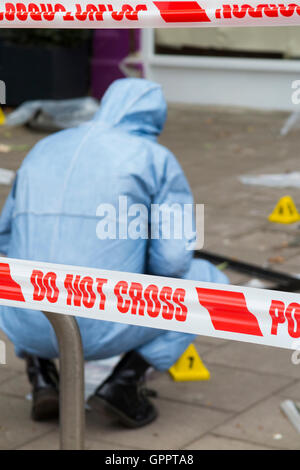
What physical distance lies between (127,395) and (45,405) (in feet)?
0.97

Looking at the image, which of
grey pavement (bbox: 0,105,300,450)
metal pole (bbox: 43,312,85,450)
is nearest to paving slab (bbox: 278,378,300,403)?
grey pavement (bbox: 0,105,300,450)

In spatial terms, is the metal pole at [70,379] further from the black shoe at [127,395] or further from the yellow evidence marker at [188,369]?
the yellow evidence marker at [188,369]

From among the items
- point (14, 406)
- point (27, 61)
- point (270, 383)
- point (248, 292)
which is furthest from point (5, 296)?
point (27, 61)

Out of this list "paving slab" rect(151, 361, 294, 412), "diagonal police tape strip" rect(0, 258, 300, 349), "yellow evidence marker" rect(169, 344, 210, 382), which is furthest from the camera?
"yellow evidence marker" rect(169, 344, 210, 382)

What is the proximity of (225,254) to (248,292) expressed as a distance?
12.2ft

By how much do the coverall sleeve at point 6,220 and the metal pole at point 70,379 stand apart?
1.20 metres

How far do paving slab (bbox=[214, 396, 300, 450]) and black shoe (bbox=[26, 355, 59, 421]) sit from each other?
1.95 ft

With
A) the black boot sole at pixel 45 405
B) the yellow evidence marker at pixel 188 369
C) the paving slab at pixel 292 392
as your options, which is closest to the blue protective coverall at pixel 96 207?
the black boot sole at pixel 45 405

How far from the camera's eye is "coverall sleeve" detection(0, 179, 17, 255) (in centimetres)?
353

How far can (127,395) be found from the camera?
349 centimetres

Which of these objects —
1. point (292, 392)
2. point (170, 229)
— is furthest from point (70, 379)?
point (292, 392)

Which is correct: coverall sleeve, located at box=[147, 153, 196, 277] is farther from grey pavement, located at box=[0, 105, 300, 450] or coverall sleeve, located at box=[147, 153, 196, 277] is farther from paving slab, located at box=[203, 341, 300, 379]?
paving slab, located at box=[203, 341, 300, 379]

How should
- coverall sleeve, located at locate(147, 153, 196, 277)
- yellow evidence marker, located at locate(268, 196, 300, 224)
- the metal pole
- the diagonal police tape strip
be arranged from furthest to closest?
yellow evidence marker, located at locate(268, 196, 300, 224), coverall sleeve, located at locate(147, 153, 196, 277), the metal pole, the diagonal police tape strip

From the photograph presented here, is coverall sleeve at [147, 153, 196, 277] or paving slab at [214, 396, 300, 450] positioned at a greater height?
coverall sleeve at [147, 153, 196, 277]
